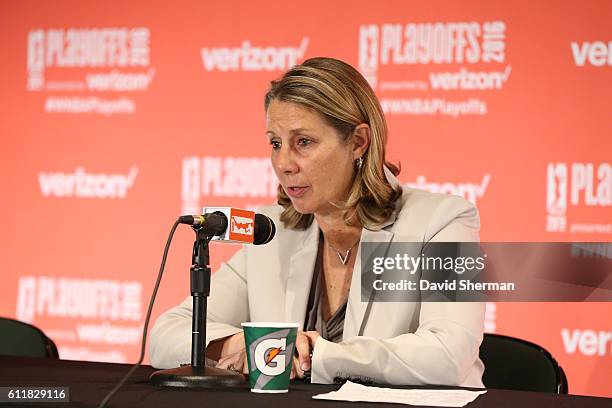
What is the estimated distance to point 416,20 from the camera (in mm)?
4223

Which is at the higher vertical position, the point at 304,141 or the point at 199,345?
the point at 304,141

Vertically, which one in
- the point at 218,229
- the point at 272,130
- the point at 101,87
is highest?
the point at 101,87

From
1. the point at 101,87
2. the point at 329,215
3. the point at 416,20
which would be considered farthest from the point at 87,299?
the point at 329,215

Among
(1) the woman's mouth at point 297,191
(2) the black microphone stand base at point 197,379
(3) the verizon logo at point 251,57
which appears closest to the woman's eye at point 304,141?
(1) the woman's mouth at point 297,191

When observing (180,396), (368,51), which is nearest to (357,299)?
(180,396)

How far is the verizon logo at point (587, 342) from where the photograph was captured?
3.97m

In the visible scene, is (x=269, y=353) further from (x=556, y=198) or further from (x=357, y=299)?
(x=556, y=198)

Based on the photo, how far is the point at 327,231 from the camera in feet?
8.42

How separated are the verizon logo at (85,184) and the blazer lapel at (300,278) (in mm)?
2296

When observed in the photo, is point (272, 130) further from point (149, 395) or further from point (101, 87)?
point (101, 87)

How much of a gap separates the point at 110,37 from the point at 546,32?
216 centimetres

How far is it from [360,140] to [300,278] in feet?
1.34

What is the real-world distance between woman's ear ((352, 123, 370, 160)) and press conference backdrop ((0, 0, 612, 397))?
1.71 metres

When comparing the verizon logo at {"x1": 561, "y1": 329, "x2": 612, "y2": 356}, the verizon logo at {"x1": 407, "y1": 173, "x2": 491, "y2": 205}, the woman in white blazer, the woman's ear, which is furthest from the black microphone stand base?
the verizon logo at {"x1": 561, "y1": 329, "x2": 612, "y2": 356}
